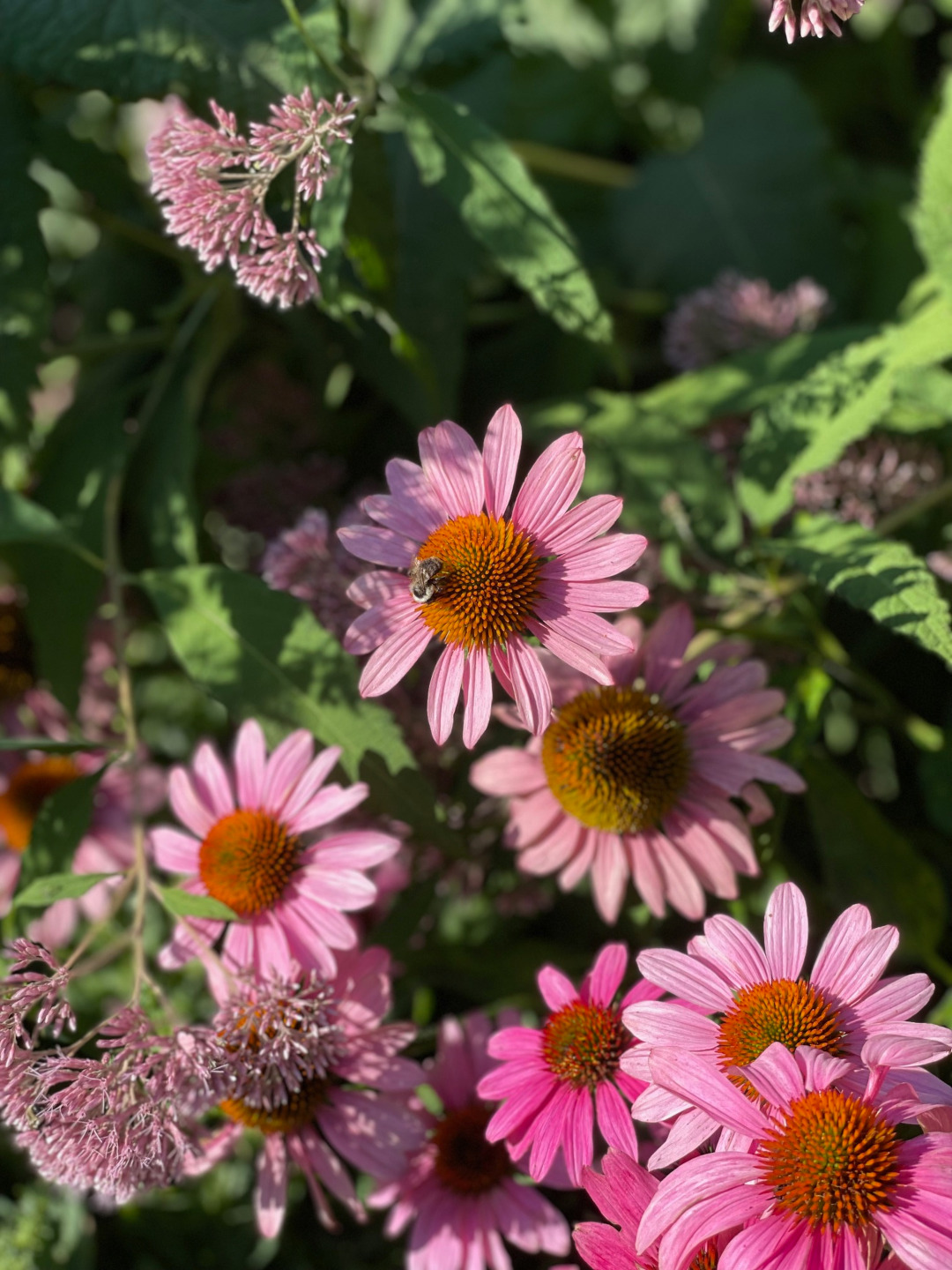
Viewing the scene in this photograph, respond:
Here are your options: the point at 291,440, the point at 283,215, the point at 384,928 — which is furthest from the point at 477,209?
the point at 384,928

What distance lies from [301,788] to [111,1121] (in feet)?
0.77

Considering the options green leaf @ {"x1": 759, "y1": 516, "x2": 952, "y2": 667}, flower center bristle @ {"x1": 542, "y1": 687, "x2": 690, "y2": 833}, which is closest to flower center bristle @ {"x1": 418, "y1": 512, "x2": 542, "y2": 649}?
flower center bristle @ {"x1": 542, "y1": 687, "x2": 690, "y2": 833}

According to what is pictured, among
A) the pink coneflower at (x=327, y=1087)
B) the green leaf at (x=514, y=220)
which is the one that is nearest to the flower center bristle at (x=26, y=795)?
the pink coneflower at (x=327, y=1087)

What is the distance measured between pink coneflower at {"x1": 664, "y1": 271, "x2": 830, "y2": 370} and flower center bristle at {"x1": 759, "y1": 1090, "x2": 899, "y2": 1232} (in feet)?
2.38

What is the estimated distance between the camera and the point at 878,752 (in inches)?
41.9

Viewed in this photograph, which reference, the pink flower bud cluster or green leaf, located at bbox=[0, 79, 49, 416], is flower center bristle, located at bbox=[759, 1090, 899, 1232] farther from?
green leaf, located at bbox=[0, 79, 49, 416]

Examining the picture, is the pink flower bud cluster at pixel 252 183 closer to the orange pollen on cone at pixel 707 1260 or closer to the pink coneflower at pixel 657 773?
A: the pink coneflower at pixel 657 773

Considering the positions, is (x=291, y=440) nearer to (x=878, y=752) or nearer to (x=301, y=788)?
(x=301, y=788)

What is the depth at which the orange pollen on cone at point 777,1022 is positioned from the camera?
56 centimetres

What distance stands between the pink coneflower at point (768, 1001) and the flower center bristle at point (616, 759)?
0.12 metres

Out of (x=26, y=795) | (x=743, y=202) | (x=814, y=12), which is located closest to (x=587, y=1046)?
(x=814, y=12)

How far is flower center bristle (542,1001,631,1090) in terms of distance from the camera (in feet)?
2.13

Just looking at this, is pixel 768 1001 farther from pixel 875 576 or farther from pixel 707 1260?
pixel 875 576

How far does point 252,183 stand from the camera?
0.67 metres
